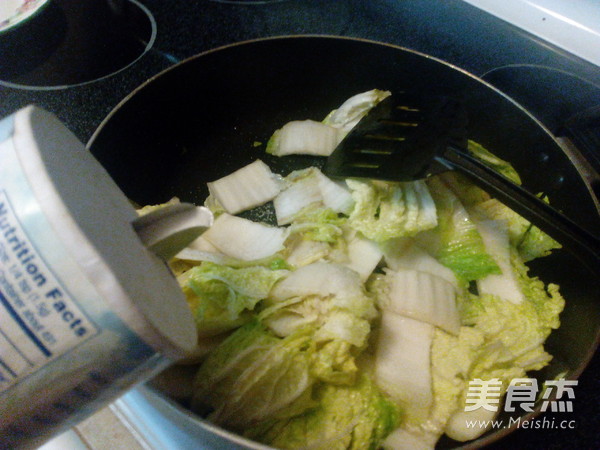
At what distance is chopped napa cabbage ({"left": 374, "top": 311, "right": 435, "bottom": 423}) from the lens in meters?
0.90

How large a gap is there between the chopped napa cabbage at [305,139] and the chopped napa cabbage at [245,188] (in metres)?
0.10

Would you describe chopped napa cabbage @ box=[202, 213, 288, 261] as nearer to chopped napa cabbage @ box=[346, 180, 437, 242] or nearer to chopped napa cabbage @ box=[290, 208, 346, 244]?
chopped napa cabbage @ box=[290, 208, 346, 244]

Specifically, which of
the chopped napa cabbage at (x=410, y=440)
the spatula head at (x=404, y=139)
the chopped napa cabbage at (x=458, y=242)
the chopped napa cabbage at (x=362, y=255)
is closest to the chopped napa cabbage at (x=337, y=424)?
the chopped napa cabbage at (x=410, y=440)

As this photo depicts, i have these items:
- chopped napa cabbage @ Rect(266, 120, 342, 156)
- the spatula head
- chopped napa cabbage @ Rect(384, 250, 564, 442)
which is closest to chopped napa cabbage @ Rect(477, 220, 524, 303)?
chopped napa cabbage @ Rect(384, 250, 564, 442)

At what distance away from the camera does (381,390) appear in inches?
36.4

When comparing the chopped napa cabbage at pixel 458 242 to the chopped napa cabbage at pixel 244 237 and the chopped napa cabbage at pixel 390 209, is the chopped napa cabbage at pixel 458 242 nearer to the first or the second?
the chopped napa cabbage at pixel 390 209

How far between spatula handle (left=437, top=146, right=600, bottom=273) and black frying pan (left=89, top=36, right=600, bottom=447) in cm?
20

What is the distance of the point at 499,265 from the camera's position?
3.63 feet

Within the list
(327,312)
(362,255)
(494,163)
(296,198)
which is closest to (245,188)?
(296,198)

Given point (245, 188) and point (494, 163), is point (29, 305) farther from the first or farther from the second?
point (494, 163)

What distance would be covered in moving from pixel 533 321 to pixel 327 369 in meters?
0.52

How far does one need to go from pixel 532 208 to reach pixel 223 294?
25.5 inches

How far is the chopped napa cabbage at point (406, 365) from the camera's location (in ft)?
2.96

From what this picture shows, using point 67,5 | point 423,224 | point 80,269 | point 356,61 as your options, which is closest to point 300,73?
point 356,61
